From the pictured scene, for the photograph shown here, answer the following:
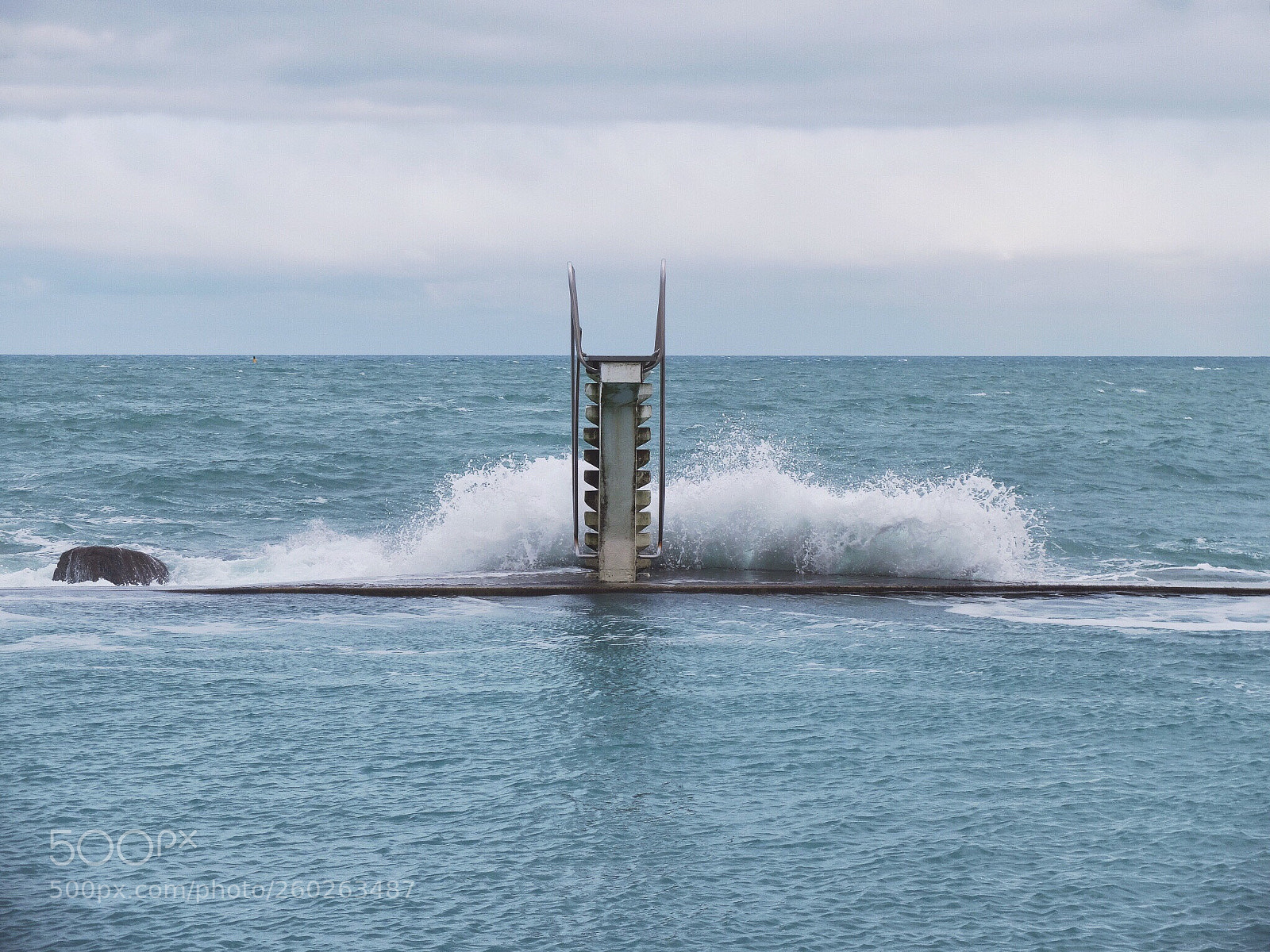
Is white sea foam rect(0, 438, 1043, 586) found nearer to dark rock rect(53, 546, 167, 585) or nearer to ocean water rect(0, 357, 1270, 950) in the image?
ocean water rect(0, 357, 1270, 950)

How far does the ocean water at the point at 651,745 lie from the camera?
6918 mm

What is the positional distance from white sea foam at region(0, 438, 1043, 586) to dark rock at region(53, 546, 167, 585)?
3.64ft

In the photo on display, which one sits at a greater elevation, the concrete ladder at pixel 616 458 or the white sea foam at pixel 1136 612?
the concrete ladder at pixel 616 458

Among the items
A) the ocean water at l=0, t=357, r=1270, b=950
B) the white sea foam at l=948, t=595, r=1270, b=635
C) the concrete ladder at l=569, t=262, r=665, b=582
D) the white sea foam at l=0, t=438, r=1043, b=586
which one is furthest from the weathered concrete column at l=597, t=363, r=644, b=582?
the white sea foam at l=948, t=595, r=1270, b=635

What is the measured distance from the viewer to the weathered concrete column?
15.8 meters

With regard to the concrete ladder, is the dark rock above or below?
below

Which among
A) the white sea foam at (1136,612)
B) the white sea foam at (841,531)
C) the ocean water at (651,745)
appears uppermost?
the white sea foam at (841,531)

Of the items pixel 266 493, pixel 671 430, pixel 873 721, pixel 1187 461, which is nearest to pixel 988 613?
pixel 873 721

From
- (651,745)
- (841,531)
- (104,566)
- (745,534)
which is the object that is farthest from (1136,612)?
(104,566)

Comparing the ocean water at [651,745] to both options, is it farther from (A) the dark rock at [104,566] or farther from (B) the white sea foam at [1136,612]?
(A) the dark rock at [104,566]

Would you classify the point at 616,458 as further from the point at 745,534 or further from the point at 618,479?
the point at 745,534

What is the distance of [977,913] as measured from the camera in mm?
6848

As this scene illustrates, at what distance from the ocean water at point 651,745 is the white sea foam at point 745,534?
0.19 ft

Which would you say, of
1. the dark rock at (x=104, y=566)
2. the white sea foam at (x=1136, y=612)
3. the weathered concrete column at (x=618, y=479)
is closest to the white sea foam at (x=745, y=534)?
the dark rock at (x=104, y=566)
